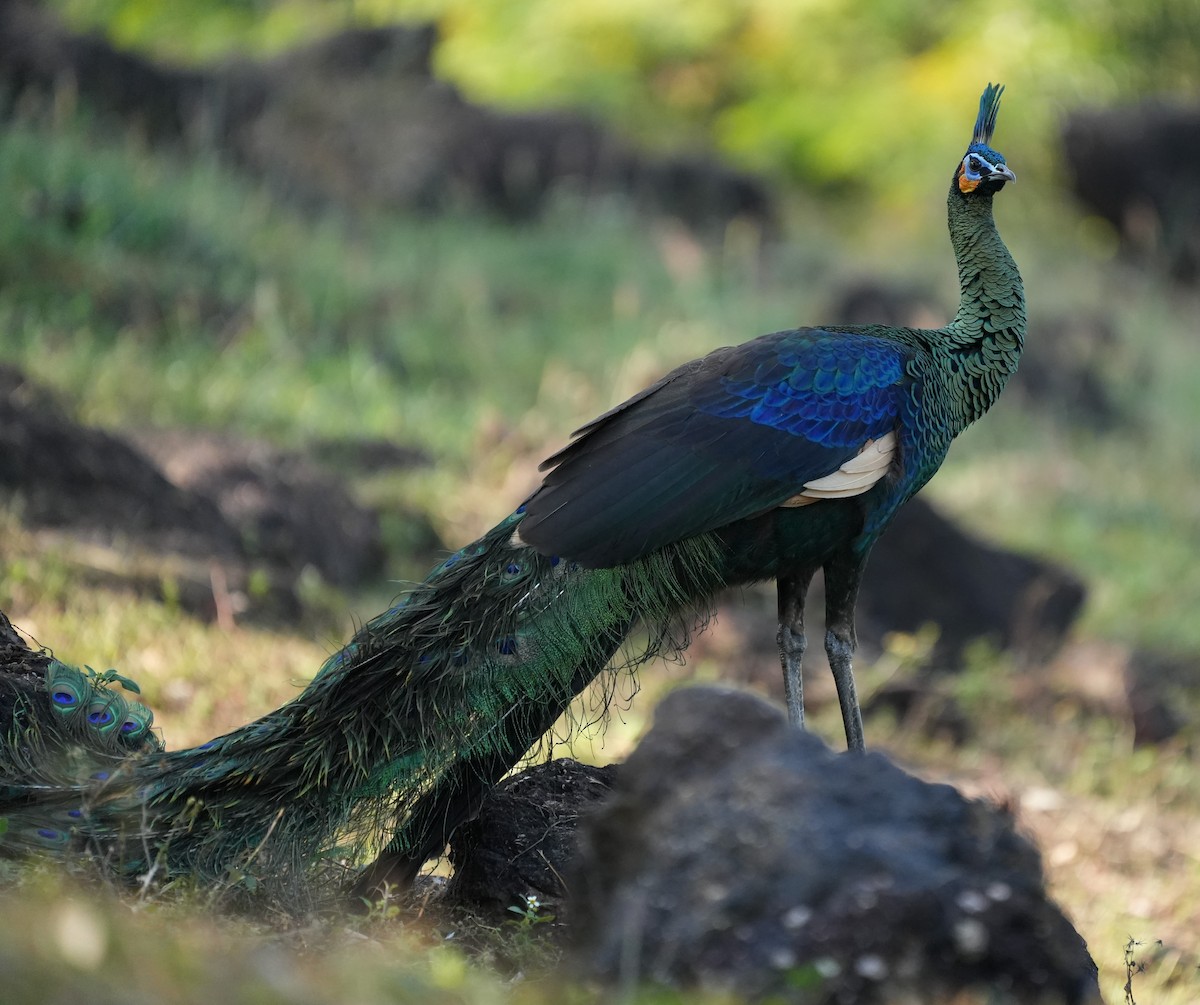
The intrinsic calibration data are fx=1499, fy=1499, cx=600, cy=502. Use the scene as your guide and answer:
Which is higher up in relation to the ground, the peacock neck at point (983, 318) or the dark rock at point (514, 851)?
the peacock neck at point (983, 318)

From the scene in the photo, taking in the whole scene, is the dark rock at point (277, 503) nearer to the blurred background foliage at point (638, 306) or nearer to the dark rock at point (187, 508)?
the dark rock at point (187, 508)

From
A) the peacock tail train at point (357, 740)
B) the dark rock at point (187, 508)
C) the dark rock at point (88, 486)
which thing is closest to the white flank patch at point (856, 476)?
the peacock tail train at point (357, 740)

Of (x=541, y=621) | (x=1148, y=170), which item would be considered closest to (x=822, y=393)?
(x=541, y=621)

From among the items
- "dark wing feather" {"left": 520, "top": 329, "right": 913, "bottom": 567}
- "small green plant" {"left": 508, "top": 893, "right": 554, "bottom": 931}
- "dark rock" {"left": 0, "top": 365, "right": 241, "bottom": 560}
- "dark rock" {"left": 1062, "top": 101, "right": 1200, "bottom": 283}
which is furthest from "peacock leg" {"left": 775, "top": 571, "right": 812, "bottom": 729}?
"dark rock" {"left": 1062, "top": 101, "right": 1200, "bottom": 283}

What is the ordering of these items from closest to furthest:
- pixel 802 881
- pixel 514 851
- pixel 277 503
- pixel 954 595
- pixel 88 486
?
pixel 802 881 < pixel 514 851 < pixel 88 486 < pixel 277 503 < pixel 954 595

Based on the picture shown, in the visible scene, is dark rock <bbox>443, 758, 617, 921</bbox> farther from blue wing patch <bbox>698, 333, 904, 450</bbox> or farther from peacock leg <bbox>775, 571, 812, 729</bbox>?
blue wing patch <bbox>698, 333, 904, 450</bbox>

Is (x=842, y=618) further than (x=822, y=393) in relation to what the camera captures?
Yes

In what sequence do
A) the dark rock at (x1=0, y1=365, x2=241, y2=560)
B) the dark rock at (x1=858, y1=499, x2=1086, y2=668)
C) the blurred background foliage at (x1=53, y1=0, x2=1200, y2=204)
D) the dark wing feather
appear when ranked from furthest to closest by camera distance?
the blurred background foliage at (x1=53, y1=0, x2=1200, y2=204) < the dark rock at (x1=858, y1=499, x2=1086, y2=668) < the dark rock at (x1=0, y1=365, x2=241, y2=560) < the dark wing feather

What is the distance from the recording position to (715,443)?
433 cm

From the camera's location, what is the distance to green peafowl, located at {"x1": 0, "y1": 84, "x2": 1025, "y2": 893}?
3.72m

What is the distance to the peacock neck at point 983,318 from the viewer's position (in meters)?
4.88

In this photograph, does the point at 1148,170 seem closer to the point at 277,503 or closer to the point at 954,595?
the point at 954,595

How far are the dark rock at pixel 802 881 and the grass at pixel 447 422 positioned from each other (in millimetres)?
303

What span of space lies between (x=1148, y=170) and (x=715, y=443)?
50.9 ft
